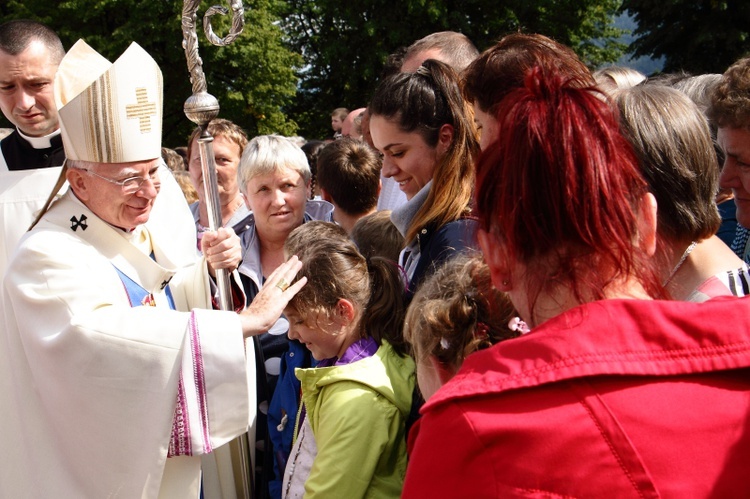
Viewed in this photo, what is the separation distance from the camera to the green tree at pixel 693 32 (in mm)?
15000

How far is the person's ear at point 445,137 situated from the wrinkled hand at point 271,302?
63 centimetres

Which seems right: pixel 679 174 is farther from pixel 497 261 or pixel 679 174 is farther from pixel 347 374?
pixel 347 374

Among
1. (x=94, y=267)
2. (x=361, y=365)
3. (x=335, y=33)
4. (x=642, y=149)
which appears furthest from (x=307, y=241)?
(x=335, y=33)

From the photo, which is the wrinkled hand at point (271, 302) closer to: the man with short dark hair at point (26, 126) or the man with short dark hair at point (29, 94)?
the man with short dark hair at point (26, 126)

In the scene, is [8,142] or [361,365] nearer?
[361,365]

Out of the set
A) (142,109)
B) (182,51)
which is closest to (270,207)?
(142,109)

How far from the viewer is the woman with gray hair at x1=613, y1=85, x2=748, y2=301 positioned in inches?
72.0

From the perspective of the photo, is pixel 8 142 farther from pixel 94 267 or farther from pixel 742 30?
pixel 742 30

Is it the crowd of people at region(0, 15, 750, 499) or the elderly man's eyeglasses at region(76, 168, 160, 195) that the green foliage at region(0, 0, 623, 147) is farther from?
the elderly man's eyeglasses at region(76, 168, 160, 195)

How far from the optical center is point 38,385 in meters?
2.53

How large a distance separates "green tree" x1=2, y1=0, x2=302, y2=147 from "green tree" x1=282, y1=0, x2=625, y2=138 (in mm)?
1138

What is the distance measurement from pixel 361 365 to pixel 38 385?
1.05 meters

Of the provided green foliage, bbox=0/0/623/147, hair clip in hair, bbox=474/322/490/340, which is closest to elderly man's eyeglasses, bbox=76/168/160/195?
hair clip in hair, bbox=474/322/490/340

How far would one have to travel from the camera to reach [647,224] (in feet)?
4.18
